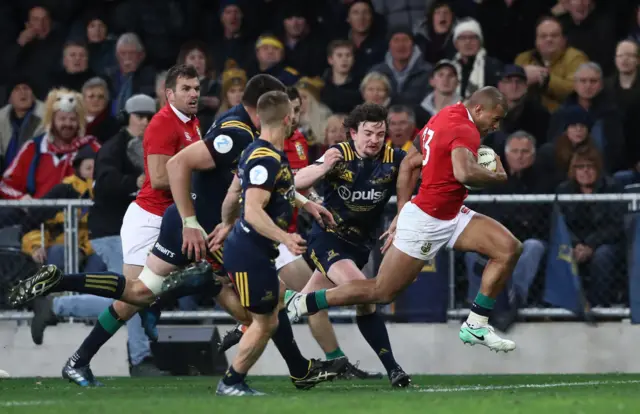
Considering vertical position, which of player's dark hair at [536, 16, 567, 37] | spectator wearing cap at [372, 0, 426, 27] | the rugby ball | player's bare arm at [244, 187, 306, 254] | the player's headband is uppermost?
spectator wearing cap at [372, 0, 426, 27]

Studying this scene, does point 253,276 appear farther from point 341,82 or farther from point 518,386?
point 341,82

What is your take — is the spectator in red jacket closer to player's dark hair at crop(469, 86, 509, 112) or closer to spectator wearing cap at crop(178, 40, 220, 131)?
spectator wearing cap at crop(178, 40, 220, 131)

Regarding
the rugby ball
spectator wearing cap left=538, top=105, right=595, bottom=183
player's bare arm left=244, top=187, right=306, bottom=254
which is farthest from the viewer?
spectator wearing cap left=538, top=105, right=595, bottom=183

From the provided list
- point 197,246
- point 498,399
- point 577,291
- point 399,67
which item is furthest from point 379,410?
point 399,67

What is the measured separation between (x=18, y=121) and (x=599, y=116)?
6461 mm

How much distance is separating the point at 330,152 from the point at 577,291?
322 cm

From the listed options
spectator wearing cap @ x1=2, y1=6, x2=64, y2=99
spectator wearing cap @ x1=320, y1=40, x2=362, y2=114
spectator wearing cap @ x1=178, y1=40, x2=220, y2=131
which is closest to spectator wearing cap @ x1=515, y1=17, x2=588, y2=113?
spectator wearing cap @ x1=320, y1=40, x2=362, y2=114

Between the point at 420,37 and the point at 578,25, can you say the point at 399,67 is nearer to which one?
the point at 420,37

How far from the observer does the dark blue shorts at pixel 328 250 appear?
11.0 metres

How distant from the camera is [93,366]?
1336cm

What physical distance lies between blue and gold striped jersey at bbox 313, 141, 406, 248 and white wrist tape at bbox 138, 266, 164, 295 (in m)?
1.39

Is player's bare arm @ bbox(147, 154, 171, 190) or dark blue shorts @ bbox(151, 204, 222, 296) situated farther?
player's bare arm @ bbox(147, 154, 171, 190)

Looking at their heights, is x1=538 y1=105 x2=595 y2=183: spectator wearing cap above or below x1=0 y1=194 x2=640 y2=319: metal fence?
above

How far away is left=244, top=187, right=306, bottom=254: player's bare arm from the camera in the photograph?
839 cm
